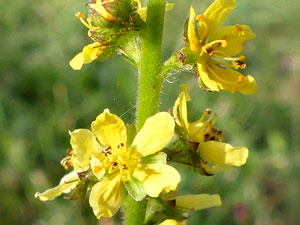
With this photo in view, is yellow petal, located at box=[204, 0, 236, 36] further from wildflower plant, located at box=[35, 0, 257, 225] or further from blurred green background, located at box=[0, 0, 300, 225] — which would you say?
blurred green background, located at box=[0, 0, 300, 225]

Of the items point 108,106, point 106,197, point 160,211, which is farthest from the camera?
point 108,106

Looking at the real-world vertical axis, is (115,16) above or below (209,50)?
above

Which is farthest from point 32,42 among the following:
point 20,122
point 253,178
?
point 253,178

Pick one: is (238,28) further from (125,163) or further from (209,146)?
(125,163)

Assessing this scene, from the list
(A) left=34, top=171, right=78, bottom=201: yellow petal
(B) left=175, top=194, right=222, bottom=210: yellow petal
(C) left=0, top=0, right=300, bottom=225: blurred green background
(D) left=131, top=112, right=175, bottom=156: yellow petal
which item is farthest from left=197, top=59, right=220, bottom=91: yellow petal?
(C) left=0, top=0, right=300, bottom=225: blurred green background

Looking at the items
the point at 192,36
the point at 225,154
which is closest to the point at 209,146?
the point at 225,154

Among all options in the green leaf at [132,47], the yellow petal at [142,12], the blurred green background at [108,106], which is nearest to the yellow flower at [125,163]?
the green leaf at [132,47]

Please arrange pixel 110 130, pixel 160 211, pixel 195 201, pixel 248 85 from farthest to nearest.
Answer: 1. pixel 195 201
2. pixel 160 211
3. pixel 248 85
4. pixel 110 130

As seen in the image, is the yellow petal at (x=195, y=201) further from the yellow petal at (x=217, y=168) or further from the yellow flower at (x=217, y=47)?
the yellow flower at (x=217, y=47)
